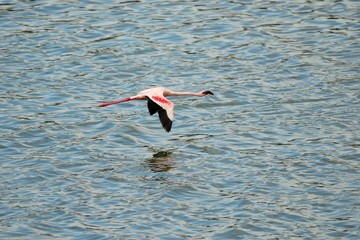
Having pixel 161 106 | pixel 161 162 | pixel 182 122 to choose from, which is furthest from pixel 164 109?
pixel 182 122

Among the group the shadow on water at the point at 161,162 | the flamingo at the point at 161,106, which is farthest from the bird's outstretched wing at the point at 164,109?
the shadow on water at the point at 161,162

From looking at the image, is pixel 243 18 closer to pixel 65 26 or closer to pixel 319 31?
pixel 319 31

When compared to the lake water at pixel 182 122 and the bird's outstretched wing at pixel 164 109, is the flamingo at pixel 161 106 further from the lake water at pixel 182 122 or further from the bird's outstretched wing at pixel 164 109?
the lake water at pixel 182 122

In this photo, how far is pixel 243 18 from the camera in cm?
2023

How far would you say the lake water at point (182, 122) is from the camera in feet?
37.9

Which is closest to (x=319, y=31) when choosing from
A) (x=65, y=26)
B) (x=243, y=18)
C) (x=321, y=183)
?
(x=243, y=18)

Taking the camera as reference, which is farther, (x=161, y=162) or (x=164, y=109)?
(x=161, y=162)

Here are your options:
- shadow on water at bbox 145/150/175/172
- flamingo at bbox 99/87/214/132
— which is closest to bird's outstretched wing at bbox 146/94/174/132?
flamingo at bbox 99/87/214/132

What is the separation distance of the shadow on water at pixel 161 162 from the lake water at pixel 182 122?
31 millimetres

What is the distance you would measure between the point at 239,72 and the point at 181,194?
5.63 m

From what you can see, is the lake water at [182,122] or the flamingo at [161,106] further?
the flamingo at [161,106]

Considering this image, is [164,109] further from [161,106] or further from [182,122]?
[182,122]

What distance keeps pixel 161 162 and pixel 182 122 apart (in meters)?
1.95

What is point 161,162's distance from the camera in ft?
44.3
